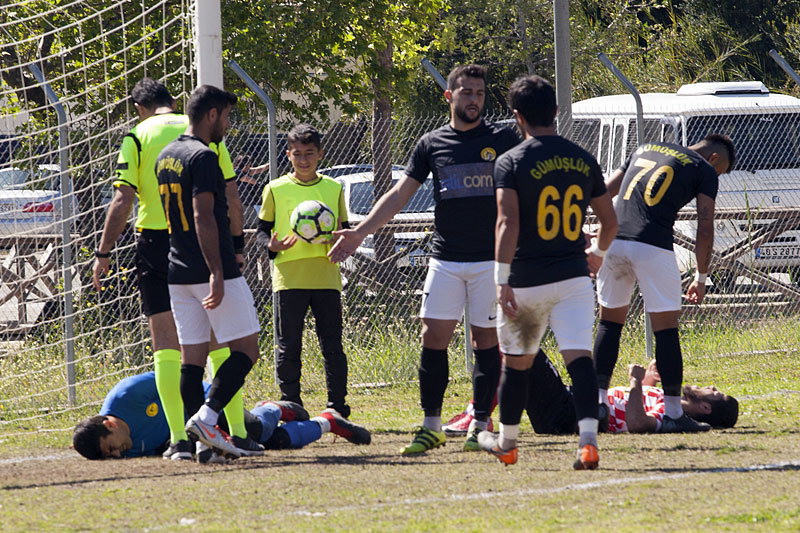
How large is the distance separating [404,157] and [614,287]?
4.42 metres

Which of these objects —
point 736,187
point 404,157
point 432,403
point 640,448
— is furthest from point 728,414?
point 736,187

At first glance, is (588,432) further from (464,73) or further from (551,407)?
(464,73)

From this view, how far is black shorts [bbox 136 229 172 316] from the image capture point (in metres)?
6.98

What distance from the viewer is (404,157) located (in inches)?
464

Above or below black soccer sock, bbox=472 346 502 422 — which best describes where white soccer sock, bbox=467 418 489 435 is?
below

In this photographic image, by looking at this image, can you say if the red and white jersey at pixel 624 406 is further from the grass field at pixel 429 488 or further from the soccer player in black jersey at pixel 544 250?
the soccer player in black jersey at pixel 544 250

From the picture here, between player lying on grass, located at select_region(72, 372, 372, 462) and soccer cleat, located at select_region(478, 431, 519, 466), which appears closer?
soccer cleat, located at select_region(478, 431, 519, 466)

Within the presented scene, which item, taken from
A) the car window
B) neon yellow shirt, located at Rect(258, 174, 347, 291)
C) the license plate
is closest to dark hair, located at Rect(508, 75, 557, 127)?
neon yellow shirt, located at Rect(258, 174, 347, 291)

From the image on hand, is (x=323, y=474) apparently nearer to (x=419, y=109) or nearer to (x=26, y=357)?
(x=26, y=357)

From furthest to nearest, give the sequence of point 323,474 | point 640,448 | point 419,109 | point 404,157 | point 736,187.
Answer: point 419,109 < point 736,187 < point 404,157 < point 640,448 < point 323,474

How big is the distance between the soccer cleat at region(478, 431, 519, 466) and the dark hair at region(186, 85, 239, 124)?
2.36 m

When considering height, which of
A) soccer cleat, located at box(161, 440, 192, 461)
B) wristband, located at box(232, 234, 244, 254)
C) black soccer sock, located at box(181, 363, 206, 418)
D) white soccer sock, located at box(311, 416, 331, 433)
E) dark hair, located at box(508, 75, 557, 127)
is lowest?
soccer cleat, located at box(161, 440, 192, 461)

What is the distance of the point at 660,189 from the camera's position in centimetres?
752

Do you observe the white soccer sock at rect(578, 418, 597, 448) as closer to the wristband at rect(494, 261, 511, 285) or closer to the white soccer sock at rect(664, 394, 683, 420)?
the wristband at rect(494, 261, 511, 285)
